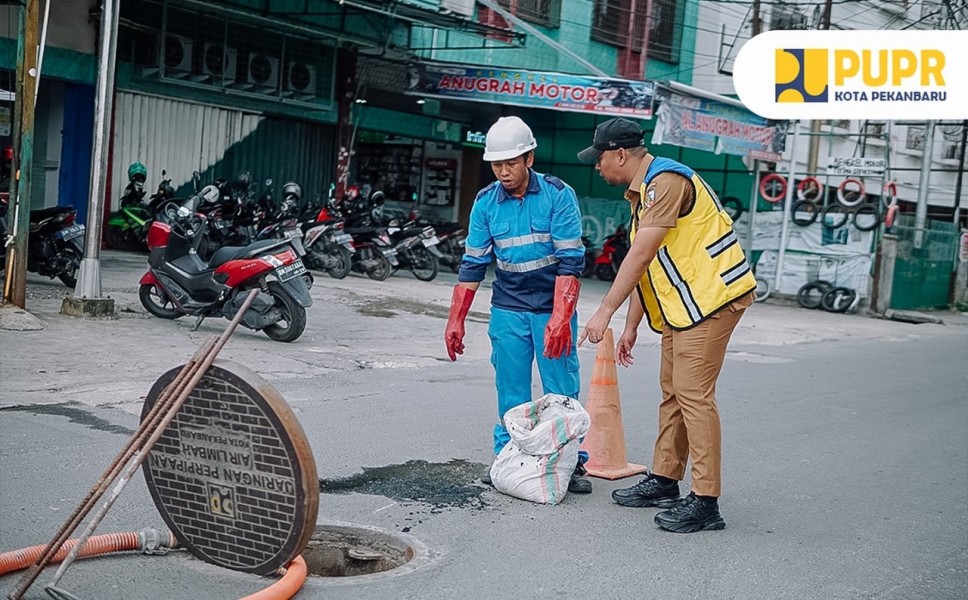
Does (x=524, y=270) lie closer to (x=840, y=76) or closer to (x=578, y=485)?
(x=578, y=485)

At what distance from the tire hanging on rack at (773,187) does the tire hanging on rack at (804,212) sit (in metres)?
0.77

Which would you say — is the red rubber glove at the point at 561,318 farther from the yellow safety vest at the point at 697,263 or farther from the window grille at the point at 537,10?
the window grille at the point at 537,10

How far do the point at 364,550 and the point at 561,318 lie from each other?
1513mm

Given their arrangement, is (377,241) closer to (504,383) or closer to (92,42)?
(92,42)

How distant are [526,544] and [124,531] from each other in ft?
5.42

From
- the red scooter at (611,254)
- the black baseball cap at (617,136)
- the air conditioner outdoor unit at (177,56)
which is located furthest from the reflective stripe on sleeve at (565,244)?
the red scooter at (611,254)

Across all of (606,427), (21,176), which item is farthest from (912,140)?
(606,427)

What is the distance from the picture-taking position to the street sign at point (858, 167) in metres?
21.1

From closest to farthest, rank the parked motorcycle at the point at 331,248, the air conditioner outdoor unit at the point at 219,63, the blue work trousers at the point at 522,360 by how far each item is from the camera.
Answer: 1. the blue work trousers at the point at 522,360
2. the parked motorcycle at the point at 331,248
3. the air conditioner outdoor unit at the point at 219,63

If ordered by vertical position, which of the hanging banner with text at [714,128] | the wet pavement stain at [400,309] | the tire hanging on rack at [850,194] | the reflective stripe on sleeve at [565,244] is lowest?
the wet pavement stain at [400,309]

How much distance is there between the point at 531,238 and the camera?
18.3ft

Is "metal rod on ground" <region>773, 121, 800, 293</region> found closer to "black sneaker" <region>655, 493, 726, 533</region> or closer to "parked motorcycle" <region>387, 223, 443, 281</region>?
"parked motorcycle" <region>387, 223, 443, 281</region>

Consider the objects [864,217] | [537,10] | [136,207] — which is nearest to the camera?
[136,207]

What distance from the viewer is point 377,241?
17094 mm
